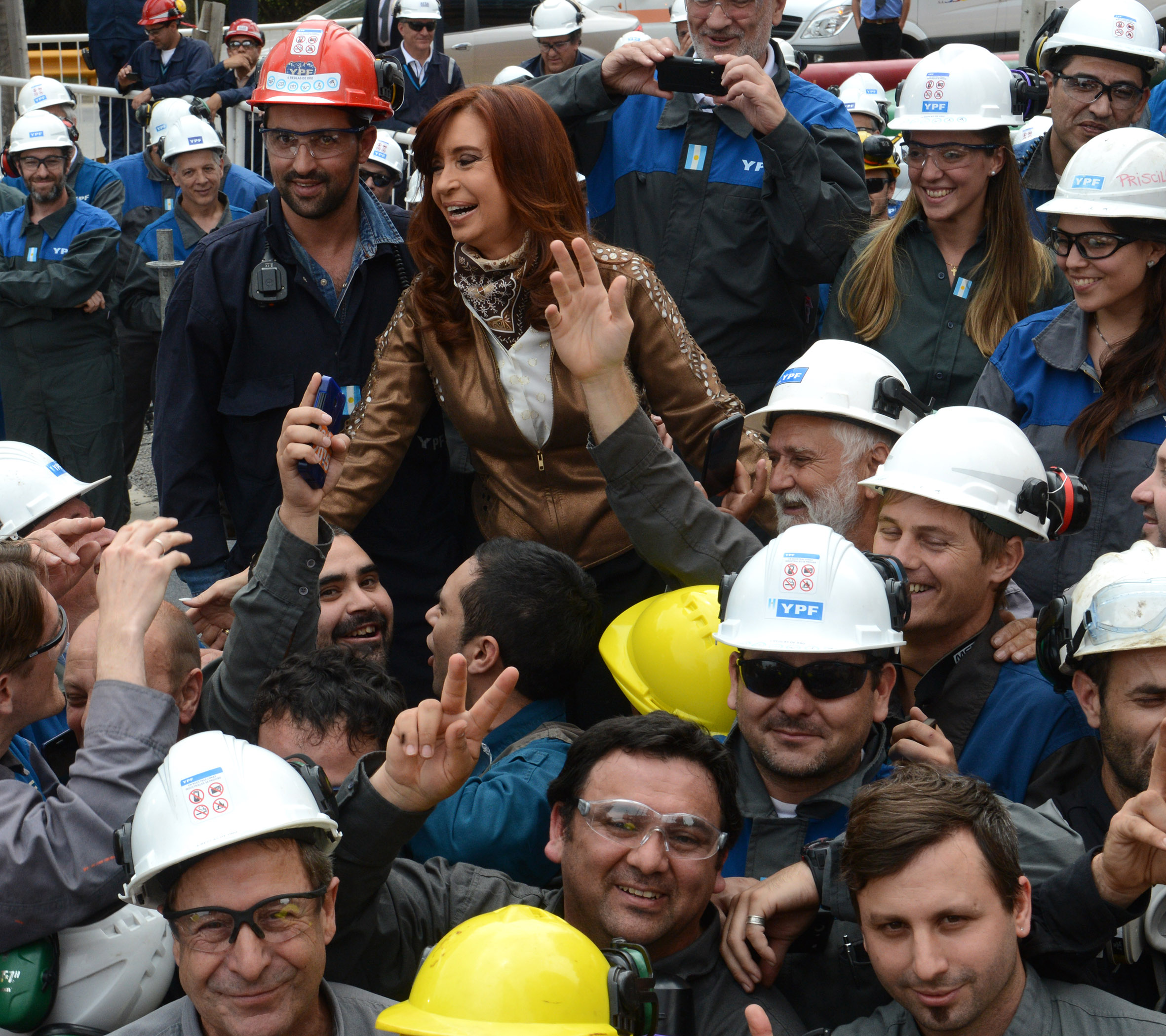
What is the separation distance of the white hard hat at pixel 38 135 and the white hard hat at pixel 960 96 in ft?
21.4

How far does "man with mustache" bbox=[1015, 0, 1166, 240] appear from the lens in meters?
5.38

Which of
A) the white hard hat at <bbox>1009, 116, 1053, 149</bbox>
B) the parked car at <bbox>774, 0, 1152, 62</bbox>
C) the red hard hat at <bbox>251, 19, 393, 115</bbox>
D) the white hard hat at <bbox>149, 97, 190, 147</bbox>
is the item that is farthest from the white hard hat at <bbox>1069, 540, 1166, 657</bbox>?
the parked car at <bbox>774, 0, 1152, 62</bbox>

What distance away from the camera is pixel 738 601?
11.6 feet

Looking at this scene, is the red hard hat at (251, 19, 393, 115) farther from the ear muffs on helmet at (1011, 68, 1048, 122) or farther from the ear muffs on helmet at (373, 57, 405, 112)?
the ear muffs on helmet at (1011, 68, 1048, 122)

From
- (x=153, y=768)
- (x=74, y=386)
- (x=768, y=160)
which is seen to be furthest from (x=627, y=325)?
(x=74, y=386)

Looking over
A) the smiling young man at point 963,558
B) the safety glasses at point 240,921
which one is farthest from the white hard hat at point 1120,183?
the safety glasses at point 240,921

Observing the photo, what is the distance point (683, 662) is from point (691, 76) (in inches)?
84.3

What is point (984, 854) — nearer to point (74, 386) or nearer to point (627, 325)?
point (627, 325)

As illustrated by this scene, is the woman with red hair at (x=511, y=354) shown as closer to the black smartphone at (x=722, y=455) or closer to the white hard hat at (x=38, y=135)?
the black smartphone at (x=722, y=455)

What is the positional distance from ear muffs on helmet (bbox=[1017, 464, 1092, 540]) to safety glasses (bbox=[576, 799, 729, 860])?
124 centimetres

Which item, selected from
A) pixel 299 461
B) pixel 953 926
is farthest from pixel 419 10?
pixel 953 926

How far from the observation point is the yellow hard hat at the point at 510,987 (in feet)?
8.36

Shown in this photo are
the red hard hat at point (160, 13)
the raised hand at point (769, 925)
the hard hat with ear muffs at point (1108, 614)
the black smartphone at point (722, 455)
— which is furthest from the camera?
the red hard hat at point (160, 13)

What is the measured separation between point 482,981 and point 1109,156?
10.0 feet
